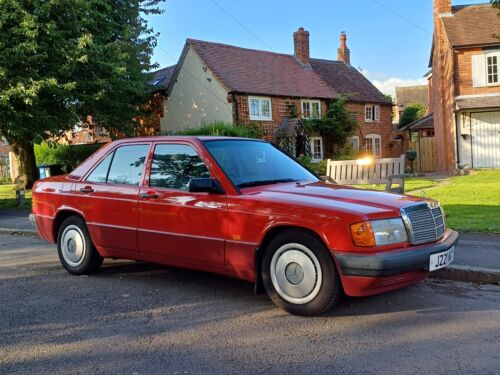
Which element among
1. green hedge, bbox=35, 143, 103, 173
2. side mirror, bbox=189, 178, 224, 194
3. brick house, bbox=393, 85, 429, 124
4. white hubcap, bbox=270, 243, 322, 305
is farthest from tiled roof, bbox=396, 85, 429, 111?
white hubcap, bbox=270, 243, 322, 305

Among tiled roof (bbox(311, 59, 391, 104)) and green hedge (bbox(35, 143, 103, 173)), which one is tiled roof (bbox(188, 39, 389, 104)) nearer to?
tiled roof (bbox(311, 59, 391, 104))

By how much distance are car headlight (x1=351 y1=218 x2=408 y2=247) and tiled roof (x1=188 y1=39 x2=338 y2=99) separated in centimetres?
2366

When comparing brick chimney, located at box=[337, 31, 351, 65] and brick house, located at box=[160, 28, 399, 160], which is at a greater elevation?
brick chimney, located at box=[337, 31, 351, 65]

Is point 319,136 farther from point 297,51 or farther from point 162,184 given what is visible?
point 162,184

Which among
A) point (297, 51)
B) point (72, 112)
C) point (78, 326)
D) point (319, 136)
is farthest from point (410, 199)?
point (297, 51)

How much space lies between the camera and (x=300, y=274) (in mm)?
4637

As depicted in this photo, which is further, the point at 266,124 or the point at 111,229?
the point at 266,124

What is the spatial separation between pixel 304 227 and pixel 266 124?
24912mm

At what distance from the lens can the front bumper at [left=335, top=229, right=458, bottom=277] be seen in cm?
429

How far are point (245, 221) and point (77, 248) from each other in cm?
274

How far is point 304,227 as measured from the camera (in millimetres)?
4566

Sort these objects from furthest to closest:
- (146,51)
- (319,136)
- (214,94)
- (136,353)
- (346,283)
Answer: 1. (319,136)
2. (214,94)
3. (146,51)
4. (346,283)
5. (136,353)

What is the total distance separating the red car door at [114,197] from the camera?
5918 mm

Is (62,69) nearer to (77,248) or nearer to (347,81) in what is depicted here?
(77,248)
